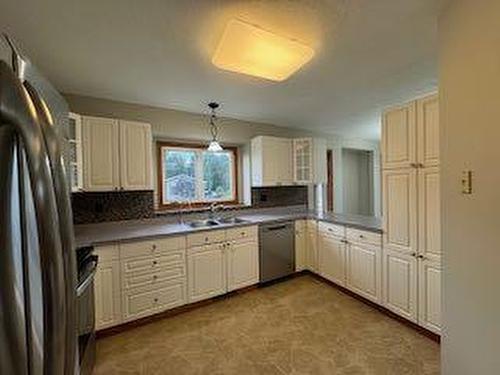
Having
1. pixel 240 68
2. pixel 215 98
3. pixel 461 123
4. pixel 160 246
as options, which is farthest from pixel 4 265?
pixel 215 98

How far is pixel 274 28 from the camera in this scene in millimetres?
1640

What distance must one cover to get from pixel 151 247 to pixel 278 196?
7.15 feet

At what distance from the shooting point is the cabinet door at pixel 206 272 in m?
2.76

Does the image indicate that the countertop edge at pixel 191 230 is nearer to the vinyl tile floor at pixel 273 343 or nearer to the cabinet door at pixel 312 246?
the cabinet door at pixel 312 246

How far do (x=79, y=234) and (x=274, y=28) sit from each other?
8.10 ft

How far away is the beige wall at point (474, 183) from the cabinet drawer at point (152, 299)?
2.17 meters

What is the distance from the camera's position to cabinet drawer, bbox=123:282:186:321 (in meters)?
2.41

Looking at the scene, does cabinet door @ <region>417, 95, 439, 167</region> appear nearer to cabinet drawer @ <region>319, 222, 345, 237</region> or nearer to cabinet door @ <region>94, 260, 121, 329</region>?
cabinet drawer @ <region>319, 222, 345, 237</region>

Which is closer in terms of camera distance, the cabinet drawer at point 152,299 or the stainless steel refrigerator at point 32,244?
the stainless steel refrigerator at point 32,244

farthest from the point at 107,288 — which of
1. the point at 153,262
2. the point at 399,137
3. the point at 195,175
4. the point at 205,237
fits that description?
the point at 399,137

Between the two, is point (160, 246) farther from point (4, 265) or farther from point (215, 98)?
point (4, 265)

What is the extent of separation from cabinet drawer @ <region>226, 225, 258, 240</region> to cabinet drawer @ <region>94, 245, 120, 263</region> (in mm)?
1136

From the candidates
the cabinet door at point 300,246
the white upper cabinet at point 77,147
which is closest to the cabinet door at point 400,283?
the cabinet door at point 300,246

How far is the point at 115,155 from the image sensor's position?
2645 mm
